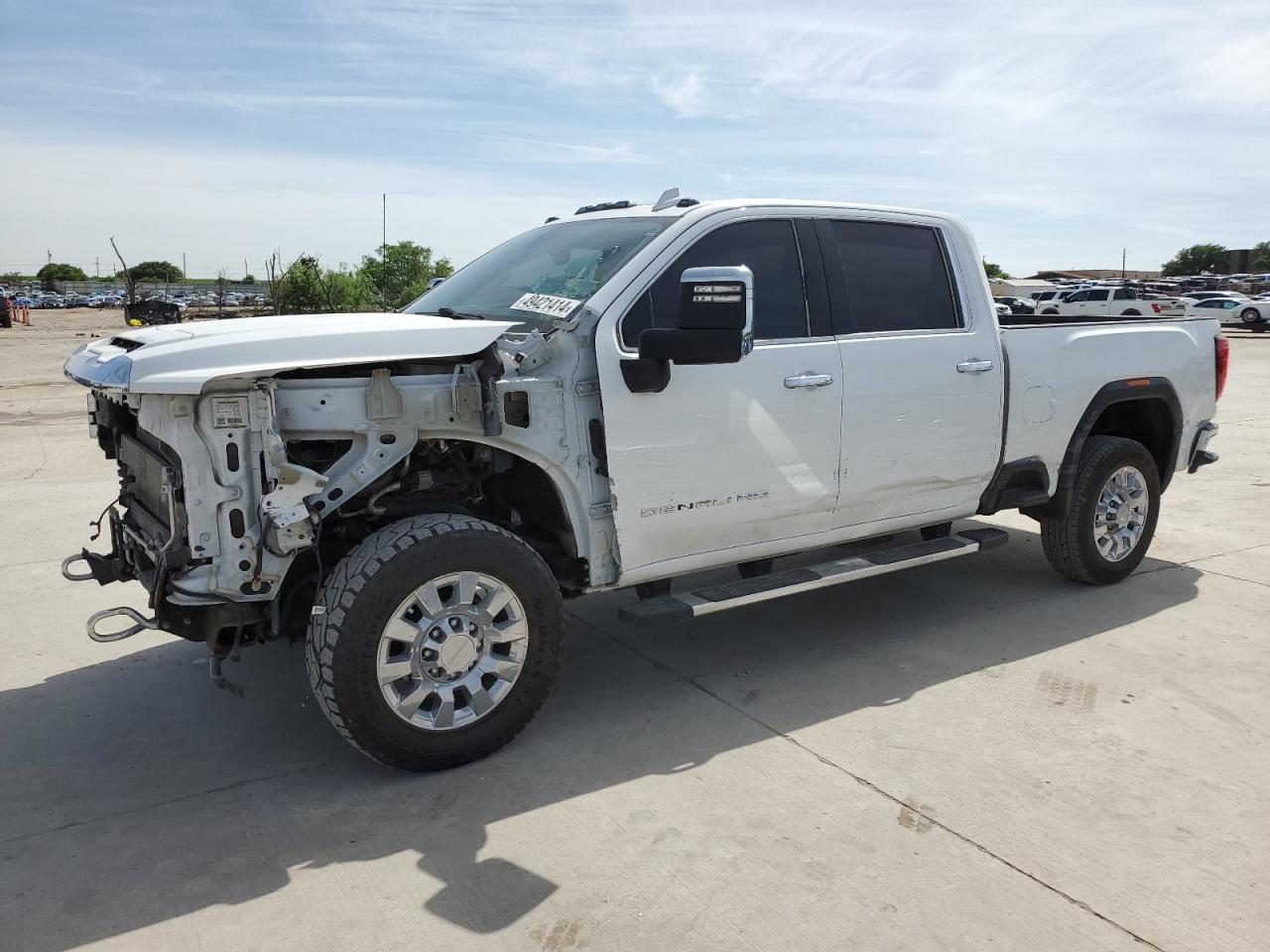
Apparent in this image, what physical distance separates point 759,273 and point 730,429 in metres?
0.72

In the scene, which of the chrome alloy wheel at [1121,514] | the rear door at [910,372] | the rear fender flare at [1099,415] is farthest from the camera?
the chrome alloy wheel at [1121,514]

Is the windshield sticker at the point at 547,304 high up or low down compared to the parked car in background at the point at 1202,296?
down

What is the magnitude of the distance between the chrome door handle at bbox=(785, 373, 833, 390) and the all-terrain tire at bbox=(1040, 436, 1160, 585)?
2.03 meters

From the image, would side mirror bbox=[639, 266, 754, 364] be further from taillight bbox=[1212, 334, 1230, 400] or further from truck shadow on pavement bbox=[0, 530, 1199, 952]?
taillight bbox=[1212, 334, 1230, 400]

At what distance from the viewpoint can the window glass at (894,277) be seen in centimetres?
471

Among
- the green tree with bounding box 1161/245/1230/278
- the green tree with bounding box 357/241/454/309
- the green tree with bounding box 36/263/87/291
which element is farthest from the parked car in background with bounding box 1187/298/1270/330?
the green tree with bounding box 36/263/87/291

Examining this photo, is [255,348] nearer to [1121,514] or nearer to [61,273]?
[1121,514]

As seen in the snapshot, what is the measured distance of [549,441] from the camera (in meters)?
3.90

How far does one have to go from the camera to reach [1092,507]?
18.6ft

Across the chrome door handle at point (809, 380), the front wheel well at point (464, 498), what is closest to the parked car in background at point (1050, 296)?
the chrome door handle at point (809, 380)

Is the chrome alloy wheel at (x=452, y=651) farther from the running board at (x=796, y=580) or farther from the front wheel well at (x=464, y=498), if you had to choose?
the running board at (x=796, y=580)

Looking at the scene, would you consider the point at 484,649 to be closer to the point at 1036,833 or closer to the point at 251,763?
the point at 251,763

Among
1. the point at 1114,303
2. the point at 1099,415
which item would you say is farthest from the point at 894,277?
the point at 1114,303

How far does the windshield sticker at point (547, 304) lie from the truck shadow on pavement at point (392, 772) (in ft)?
5.33
